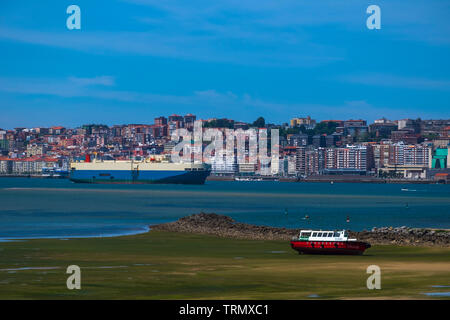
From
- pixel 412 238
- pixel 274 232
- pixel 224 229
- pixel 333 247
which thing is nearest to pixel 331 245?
pixel 333 247

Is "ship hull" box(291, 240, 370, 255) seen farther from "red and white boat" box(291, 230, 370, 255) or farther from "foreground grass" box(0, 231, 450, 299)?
"foreground grass" box(0, 231, 450, 299)

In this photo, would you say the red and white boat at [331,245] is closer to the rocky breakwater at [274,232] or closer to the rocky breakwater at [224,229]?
the rocky breakwater at [274,232]

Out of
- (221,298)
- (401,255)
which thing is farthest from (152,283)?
(401,255)

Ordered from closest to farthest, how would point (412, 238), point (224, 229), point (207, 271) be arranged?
point (207, 271) < point (412, 238) < point (224, 229)

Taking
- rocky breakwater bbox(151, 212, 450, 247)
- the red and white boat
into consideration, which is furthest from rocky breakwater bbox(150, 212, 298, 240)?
the red and white boat

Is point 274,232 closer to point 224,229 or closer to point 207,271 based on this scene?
point 224,229
